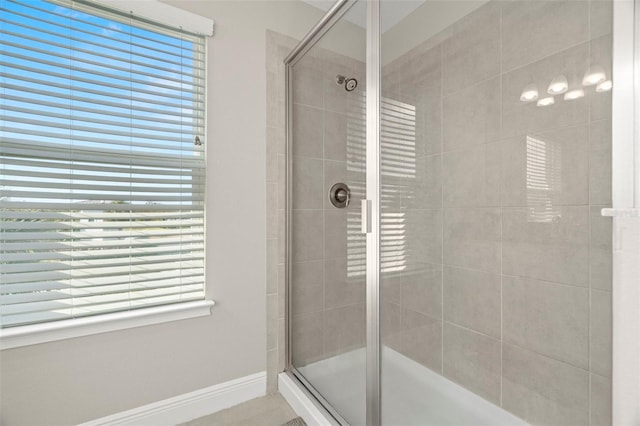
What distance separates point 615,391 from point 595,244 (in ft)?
1.16

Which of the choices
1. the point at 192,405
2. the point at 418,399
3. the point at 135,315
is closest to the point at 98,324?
the point at 135,315

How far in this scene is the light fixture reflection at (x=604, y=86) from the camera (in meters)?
0.71

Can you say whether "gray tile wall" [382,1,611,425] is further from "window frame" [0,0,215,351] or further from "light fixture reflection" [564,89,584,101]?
"window frame" [0,0,215,351]

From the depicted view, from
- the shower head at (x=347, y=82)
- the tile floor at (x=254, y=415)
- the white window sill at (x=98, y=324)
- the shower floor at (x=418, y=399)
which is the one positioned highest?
the shower head at (x=347, y=82)

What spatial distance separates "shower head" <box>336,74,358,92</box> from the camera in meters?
1.24

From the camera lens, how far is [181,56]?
4.88 feet

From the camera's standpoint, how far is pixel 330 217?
4.62ft

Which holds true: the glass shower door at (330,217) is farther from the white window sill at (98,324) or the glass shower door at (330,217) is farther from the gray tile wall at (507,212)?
the white window sill at (98,324)

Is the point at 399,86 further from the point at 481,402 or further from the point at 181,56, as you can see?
the point at 481,402

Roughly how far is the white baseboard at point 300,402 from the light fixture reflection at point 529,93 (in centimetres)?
149

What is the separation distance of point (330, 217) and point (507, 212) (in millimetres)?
719

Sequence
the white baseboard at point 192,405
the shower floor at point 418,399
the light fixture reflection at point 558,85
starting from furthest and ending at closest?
the white baseboard at point 192,405 < the shower floor at point 418,399 < the light fixture reflection at point 558,85

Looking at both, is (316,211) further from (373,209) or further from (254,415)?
(254,415)

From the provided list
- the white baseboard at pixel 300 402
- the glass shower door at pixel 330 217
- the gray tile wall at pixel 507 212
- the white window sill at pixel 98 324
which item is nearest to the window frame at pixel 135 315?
the white window sill at pixel 98 324
